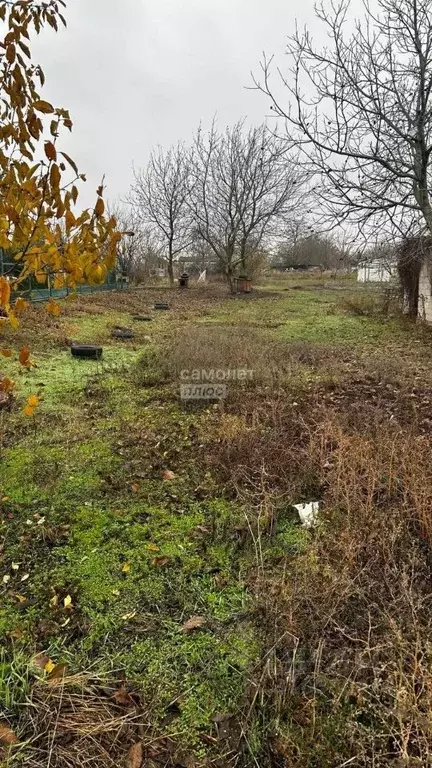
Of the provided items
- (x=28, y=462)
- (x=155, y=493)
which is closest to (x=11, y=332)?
(x=28, y=462)

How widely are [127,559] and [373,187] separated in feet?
17.3

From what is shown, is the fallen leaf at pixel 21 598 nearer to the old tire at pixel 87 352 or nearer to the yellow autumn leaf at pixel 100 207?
the yellow autumn leaf at pixel 100 207

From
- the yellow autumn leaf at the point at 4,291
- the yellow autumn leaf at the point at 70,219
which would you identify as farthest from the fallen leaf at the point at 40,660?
the yellow autumn leaf at the point at 70,219

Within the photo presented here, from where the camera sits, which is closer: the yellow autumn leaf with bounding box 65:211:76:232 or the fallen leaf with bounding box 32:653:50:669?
the yellow autumn leaf with bounding box 65:211:76:232

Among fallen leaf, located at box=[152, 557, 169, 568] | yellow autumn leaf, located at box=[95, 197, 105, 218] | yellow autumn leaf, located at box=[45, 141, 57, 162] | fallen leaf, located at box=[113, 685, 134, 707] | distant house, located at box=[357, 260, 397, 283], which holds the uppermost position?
distant house, located at box=[357, 260, 397, 283]

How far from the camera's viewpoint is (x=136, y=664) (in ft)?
5.84

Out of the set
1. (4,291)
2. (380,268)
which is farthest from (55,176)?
(380,268)

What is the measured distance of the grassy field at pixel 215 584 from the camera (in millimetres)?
1494

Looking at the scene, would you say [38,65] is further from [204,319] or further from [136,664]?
[204,319]

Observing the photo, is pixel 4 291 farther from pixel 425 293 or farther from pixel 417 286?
pixel 417 286

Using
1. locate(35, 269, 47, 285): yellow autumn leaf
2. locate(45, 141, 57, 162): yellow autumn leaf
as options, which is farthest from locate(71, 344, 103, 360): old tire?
locate(45, 141, 57, 162): yellow autumn leaf

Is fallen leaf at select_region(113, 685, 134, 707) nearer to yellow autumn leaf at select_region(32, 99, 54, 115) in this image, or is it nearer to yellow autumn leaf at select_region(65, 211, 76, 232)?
yellow autumn leaf at select_region(65, 211, 76, 232)

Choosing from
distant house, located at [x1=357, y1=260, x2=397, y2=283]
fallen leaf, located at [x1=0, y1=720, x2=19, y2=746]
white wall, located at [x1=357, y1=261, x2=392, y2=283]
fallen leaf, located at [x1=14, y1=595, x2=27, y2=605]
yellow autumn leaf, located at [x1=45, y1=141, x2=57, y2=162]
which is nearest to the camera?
yellow autumn leaf, located at [x1=45, y1=141, x2=57, y2=162]

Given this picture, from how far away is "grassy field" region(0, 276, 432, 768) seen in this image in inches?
58.8
